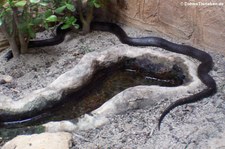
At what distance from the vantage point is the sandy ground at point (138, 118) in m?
2.58

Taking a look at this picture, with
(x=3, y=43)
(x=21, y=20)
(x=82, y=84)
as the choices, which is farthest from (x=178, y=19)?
(x=3, y=43)

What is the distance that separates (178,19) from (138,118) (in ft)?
5.01

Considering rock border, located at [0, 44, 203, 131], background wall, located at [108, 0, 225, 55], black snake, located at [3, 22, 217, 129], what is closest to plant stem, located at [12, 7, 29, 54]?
black snake, located at [3, 22, 217, 129]

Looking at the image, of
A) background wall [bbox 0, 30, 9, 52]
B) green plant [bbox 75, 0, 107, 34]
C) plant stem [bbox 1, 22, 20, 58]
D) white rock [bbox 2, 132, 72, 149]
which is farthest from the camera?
green plant [bbox 75, 0, 107, 34]

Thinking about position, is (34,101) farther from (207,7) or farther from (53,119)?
(207,7)

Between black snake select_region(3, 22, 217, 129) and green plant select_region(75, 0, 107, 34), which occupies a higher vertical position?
green plant select_region(75, 0, 107, 34)

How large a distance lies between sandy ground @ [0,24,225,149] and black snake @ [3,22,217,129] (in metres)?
0.06

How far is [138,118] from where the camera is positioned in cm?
284

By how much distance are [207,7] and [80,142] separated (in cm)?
200

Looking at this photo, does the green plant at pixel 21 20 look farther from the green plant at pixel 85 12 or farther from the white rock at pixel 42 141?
the white rock at pixel 42 141

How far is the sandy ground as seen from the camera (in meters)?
2.58

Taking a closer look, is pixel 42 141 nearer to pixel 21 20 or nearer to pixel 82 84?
pixel 82 84

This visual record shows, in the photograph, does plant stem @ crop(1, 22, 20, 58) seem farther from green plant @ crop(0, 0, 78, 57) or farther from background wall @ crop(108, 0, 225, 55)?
background wall @ crop(108, 0, 225, 55)

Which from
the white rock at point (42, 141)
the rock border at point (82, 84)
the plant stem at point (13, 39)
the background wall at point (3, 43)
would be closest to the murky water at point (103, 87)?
the rock border at point (82, 84)
